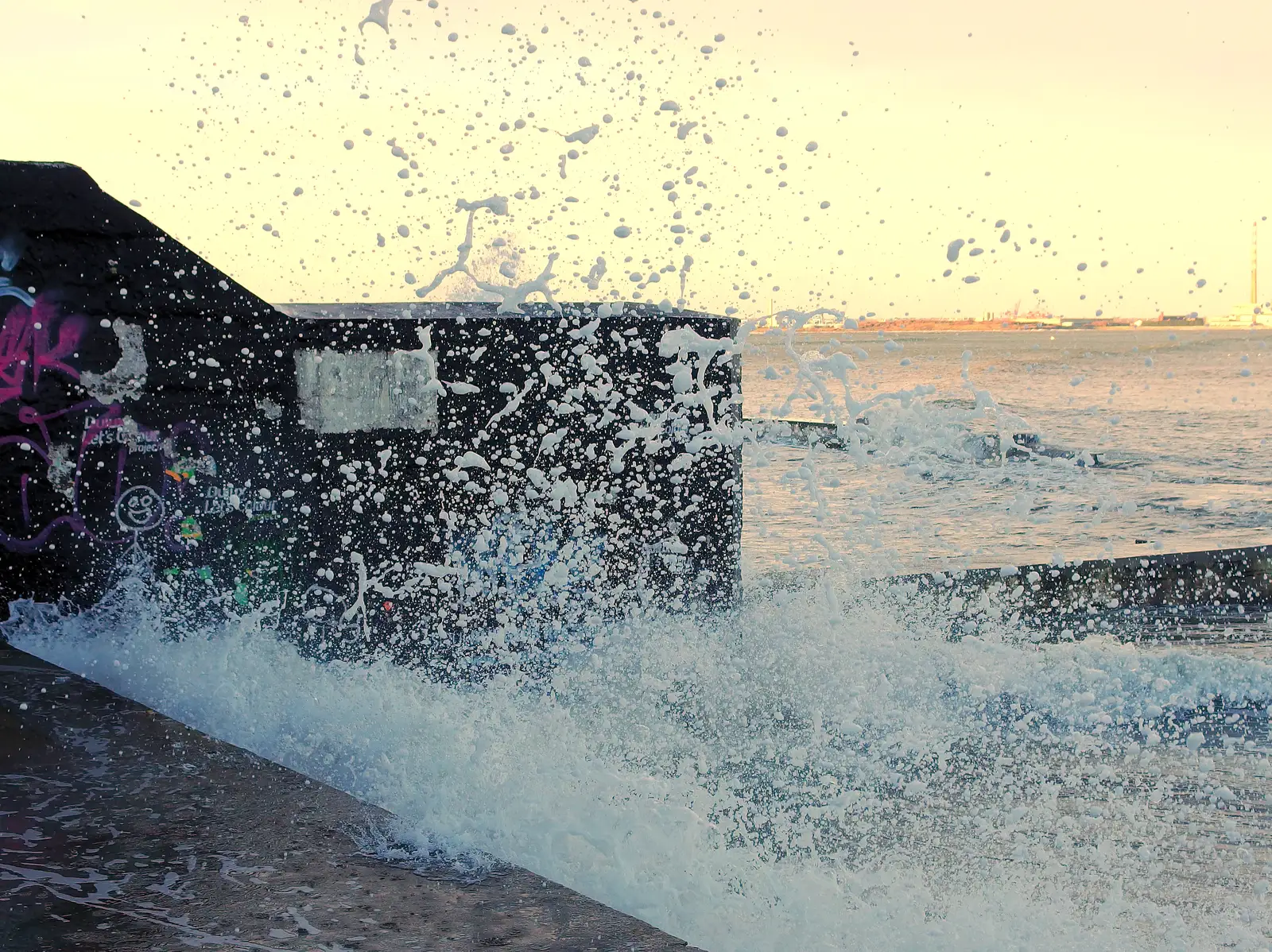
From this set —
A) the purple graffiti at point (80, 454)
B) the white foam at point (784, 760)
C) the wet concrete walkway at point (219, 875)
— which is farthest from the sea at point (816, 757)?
the purple graffiti at point (80, 454)

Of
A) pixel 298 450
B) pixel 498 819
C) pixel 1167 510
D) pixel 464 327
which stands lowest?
pixel 1167 510

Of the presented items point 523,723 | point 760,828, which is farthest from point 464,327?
point 760,828

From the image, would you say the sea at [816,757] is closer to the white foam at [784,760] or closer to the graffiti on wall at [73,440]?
the white foam at [784,760]

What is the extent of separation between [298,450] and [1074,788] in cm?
349

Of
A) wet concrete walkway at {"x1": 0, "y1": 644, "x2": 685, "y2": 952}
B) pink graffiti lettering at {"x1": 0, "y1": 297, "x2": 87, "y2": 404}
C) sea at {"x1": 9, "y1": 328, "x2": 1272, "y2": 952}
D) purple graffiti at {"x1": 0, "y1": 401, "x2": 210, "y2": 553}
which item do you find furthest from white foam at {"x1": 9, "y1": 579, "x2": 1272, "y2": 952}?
pink graffiti lettering at {"x1": 0, "y1": 297, "x2": 87, "y2": 404}

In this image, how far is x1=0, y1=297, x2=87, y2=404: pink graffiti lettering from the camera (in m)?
4.74

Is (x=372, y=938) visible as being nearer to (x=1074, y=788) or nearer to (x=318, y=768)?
(x=318, y=768)

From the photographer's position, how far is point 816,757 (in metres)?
4.54

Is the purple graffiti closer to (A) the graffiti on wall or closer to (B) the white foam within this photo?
(A) the graffiti on wall

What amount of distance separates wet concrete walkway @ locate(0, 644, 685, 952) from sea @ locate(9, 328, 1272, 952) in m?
0.17

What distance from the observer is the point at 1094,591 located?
7414 millimetres

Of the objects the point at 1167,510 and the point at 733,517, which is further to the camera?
the point at 1167,510

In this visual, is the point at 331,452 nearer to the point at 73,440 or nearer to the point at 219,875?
the point at 73,440

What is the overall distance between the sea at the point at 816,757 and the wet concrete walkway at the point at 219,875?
0.17 meters
